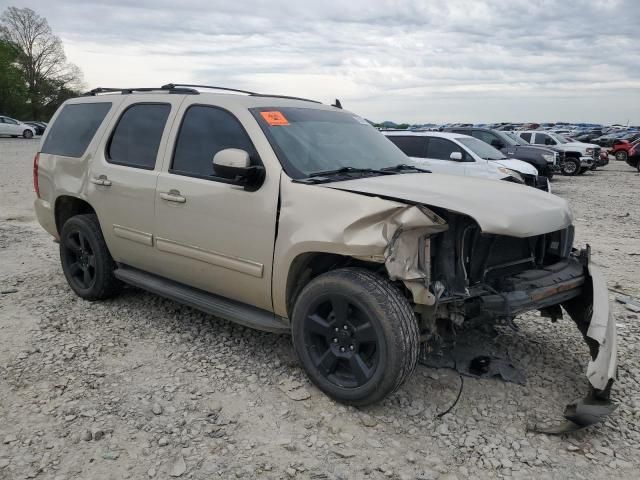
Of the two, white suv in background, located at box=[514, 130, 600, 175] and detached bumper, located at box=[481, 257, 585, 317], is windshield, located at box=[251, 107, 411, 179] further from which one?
white suv in background, located at box=[514, 130, 600, 175]

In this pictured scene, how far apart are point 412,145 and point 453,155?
1.15 metres

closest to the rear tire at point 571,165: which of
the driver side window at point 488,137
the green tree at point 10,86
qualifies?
the driver side window at point 488,137

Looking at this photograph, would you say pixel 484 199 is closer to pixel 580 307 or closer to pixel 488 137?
pixel 580 307

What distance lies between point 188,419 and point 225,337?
116cm

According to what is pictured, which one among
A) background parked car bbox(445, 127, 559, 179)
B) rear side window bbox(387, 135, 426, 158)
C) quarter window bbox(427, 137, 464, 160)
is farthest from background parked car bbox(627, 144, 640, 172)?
rear side window bbox(387, 135, 426, 158)

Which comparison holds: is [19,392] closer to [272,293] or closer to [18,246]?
[272,293]

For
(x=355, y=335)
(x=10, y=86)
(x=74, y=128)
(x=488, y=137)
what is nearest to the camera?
(x=355, y=335)

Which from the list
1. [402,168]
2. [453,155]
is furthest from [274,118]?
[453,155]

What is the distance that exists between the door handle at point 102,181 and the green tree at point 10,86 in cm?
5612

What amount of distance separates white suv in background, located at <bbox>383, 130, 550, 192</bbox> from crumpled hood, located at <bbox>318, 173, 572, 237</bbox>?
7.29 metres

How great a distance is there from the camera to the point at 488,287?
3.25 meters

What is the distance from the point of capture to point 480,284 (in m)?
3.30

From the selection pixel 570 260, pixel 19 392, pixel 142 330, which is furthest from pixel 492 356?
pixel 19 392

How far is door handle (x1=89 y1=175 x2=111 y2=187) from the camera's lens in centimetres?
457
